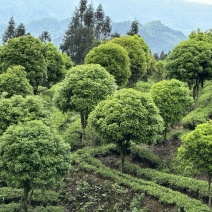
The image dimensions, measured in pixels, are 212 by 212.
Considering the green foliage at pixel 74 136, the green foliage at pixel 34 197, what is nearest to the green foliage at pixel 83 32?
the green foliage at pixel 74 136

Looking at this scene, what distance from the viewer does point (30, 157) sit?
22391 millimetres

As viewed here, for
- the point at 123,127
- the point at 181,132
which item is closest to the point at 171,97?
the point at 181,132

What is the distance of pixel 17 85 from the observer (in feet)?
130

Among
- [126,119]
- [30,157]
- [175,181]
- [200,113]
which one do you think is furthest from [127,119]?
[200,113]

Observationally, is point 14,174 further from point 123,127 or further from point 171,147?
point 171,147

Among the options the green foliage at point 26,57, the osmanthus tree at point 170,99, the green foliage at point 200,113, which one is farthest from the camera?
the green foliage at point 26,57

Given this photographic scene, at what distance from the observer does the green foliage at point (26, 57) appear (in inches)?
1948

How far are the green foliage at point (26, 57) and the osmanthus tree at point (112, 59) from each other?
6896 mm

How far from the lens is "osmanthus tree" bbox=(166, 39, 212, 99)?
43625 mm

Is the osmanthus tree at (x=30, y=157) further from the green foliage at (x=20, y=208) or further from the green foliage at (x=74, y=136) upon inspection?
the green foliage at (x=74, y=136)

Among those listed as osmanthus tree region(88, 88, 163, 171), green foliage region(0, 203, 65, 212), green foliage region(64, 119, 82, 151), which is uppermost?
osmanthus tree region(88, 88, 163, 171)

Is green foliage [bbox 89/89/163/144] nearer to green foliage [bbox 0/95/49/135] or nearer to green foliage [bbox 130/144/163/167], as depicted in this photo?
green foliage [bbox 130/144/163/167]

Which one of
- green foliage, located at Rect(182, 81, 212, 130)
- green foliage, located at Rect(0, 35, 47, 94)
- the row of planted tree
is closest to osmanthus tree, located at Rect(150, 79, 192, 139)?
the row of planted tree

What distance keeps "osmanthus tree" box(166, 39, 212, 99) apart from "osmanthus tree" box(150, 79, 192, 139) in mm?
7138
